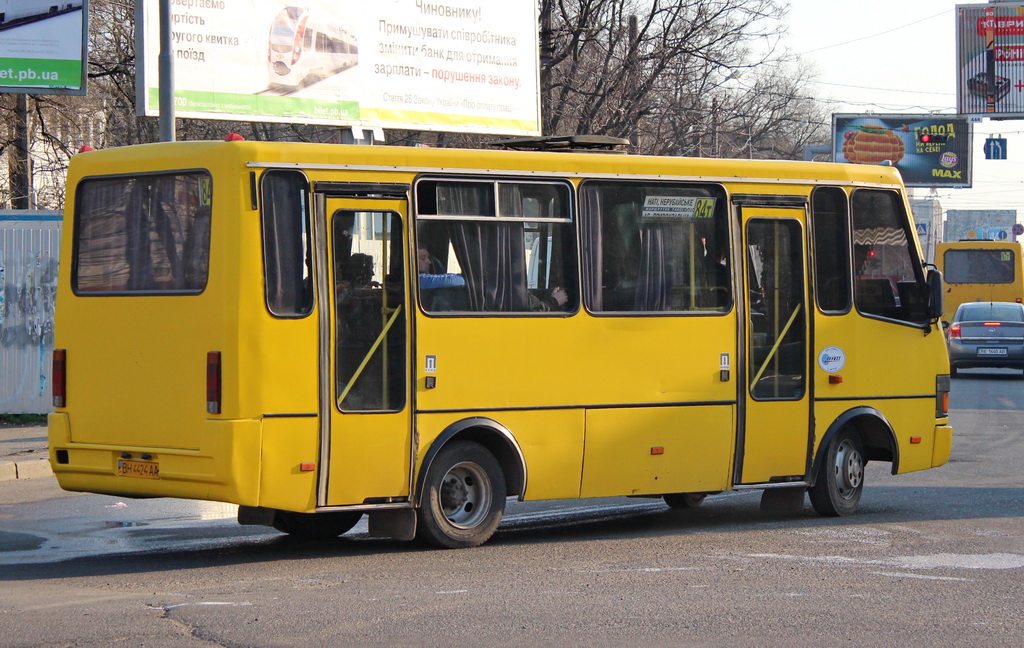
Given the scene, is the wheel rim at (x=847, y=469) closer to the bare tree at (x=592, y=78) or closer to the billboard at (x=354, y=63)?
the billboard at (x=354, y=63)

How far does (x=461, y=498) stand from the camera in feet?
31.0

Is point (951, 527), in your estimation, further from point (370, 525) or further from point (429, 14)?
point (429, 14)

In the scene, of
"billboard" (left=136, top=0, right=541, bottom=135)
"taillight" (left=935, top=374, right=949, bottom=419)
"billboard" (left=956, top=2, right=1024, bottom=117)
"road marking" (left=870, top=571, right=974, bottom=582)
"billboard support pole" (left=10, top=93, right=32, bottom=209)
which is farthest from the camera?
"billboard" (left=956, top=2, right=1024, bottom=117)

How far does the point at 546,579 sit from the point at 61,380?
356 centimetres

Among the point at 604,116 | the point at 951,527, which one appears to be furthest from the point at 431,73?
the point at 951,527

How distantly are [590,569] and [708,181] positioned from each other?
3.41 m

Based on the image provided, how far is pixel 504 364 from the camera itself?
30.9 ft

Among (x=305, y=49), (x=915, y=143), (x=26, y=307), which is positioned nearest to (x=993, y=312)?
(x=305, y=49)

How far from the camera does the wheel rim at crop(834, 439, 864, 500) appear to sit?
36.6 feet

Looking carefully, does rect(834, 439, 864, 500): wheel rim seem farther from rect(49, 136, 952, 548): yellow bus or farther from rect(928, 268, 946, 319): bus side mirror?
rect(928, 268, 946, 319): bus side mirror

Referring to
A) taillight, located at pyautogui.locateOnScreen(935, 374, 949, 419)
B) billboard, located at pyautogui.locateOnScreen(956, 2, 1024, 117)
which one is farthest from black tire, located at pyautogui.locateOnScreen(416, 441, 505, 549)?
billboard, located at pyautogui.locateOnScreen(956, 2, 1024, 117)

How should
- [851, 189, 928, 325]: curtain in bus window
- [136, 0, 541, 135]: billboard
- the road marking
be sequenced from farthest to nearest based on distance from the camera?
[136, 0, 541, 135]: billboard
[851, 189, 928, 325]: curtain in bus window
the road marking

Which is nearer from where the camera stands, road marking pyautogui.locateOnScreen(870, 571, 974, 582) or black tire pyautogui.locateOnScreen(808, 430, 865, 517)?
road marking pyautogui.locateOnScreen(870, 571, 974, 582)

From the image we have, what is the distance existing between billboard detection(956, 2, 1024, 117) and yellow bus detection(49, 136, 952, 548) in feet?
138
